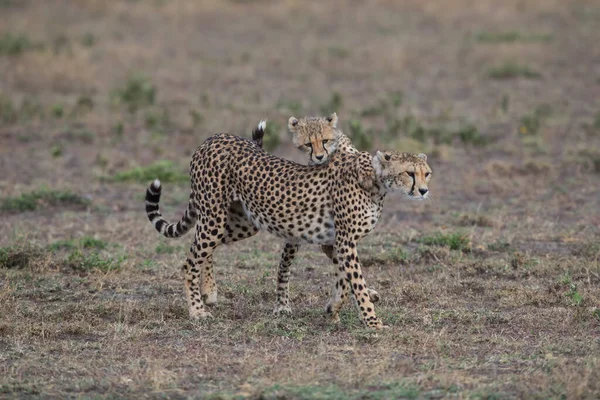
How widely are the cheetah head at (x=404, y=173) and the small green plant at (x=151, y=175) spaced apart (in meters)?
4.83

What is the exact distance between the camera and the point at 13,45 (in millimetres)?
16141

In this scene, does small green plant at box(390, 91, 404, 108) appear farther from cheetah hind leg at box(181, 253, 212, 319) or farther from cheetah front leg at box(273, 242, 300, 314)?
cheetah hind leg at box(181, 253, 212, 319)

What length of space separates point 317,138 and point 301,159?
5.01 m

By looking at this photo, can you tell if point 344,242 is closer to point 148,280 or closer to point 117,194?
point 148,280

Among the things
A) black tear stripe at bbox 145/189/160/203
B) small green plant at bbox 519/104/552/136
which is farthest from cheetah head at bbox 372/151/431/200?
small green plant at bbox 519/104/552/136

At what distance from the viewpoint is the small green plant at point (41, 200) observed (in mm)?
9555

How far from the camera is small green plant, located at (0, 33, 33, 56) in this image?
16047 millimetres

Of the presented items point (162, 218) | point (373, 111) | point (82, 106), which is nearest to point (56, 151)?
point (82, 106)

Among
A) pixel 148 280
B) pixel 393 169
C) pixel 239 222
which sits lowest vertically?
pixel 148 280

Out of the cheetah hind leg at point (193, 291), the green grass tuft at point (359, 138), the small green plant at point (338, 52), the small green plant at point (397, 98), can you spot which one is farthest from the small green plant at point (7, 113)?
the cheetah hind leg at point (193, 291)

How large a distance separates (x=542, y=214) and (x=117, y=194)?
382 centimetres

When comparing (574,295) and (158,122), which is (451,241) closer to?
(574,295)

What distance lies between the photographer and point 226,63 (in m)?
16.3

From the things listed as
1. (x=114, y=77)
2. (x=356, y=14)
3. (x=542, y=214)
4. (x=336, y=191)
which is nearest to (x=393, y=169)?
(x=336, y=191)
